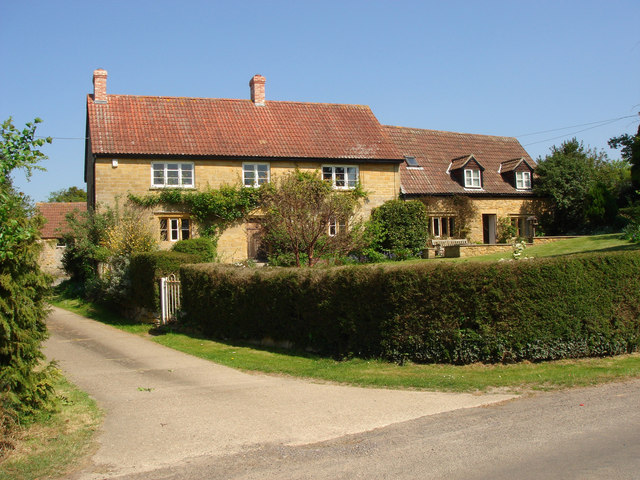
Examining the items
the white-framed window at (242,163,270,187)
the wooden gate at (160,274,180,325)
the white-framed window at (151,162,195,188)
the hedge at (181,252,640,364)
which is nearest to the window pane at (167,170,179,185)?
the white-framed window at (151,162,195,188)

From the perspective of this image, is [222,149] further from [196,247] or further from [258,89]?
[196,247]

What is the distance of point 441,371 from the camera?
1024 cm

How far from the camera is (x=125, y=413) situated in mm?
8062

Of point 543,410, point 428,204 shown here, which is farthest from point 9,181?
point 428,204

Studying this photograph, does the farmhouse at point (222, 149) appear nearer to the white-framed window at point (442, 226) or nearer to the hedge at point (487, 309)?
the white-framed window at point (442, 226)

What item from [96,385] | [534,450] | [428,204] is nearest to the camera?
[534,450]

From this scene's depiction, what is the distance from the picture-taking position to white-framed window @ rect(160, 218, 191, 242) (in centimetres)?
2659

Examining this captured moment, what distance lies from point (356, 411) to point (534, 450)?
2567 mm

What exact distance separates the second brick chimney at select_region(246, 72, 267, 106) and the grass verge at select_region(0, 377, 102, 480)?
24.6 metres

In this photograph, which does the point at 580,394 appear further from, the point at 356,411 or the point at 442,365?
the point at 356,411

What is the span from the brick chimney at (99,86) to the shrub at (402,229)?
46.7 feet

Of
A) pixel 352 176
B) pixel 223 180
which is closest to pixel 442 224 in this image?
pixel 352 176

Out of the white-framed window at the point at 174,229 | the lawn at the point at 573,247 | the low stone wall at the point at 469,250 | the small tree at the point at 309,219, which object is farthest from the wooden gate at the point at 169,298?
the low stone wall at the point at 469,250

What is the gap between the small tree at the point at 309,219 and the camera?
18766 mm
